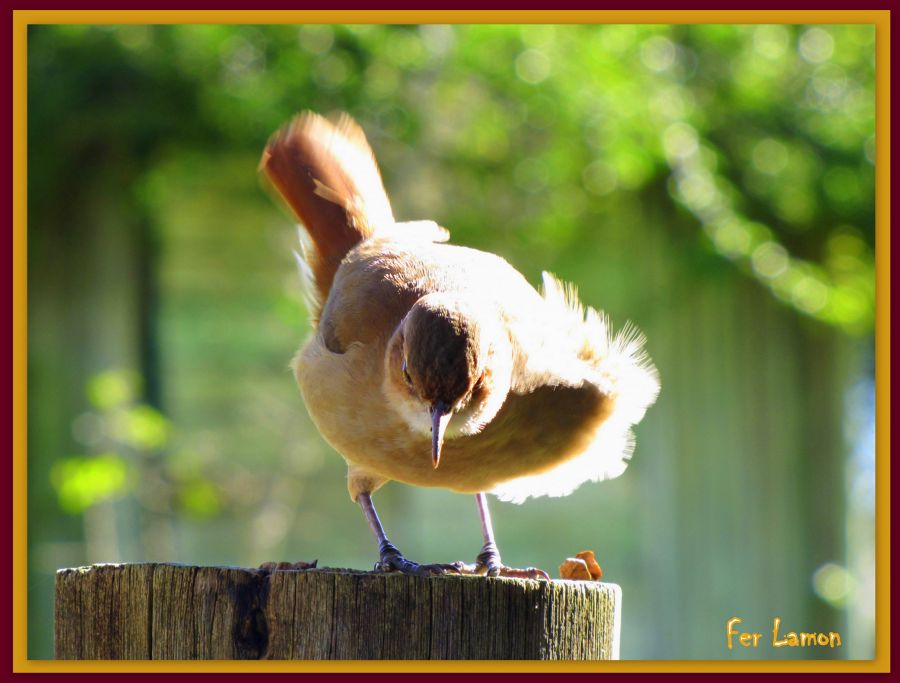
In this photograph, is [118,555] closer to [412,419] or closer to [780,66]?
[412,419]

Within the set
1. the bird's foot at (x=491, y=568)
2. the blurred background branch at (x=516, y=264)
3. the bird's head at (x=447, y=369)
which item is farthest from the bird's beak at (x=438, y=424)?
the blurred background branch at (x=516, y=264)

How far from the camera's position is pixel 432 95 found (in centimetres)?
793

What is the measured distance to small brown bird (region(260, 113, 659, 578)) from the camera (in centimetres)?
→ 413

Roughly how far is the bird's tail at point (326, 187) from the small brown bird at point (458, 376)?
0.07 feet

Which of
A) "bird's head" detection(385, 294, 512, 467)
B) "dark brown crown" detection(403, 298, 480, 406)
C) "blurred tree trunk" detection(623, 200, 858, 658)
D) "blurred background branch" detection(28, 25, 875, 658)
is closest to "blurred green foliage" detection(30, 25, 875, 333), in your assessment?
"blurred background branch" detection(28, 25, 875, 658)

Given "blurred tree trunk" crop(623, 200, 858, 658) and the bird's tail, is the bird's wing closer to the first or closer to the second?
the bird's tail

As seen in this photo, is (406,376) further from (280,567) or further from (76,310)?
(76,310)

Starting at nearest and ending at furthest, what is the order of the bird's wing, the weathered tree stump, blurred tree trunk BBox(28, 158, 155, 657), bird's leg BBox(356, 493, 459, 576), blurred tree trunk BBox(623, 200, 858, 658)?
1. the weathered tree stump
2. bird's leg BBox(356, 493, 459, 576)
3. the bird's wing
4. blurred tree trunk BBox(28, 158, 155, 657)
5. blurred tree trunk BBox(623, 200, 858, 658)

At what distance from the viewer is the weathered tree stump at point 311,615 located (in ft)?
11.2

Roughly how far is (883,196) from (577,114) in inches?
131

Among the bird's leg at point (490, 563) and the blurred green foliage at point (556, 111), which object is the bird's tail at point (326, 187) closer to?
the bird's leg at point (490, 563)

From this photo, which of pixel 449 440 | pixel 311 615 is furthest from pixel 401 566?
pixel 311 615

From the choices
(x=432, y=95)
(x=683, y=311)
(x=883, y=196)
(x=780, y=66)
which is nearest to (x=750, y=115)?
(x=780, y=66)

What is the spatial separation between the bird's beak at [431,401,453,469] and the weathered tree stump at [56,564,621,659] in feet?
1.85
